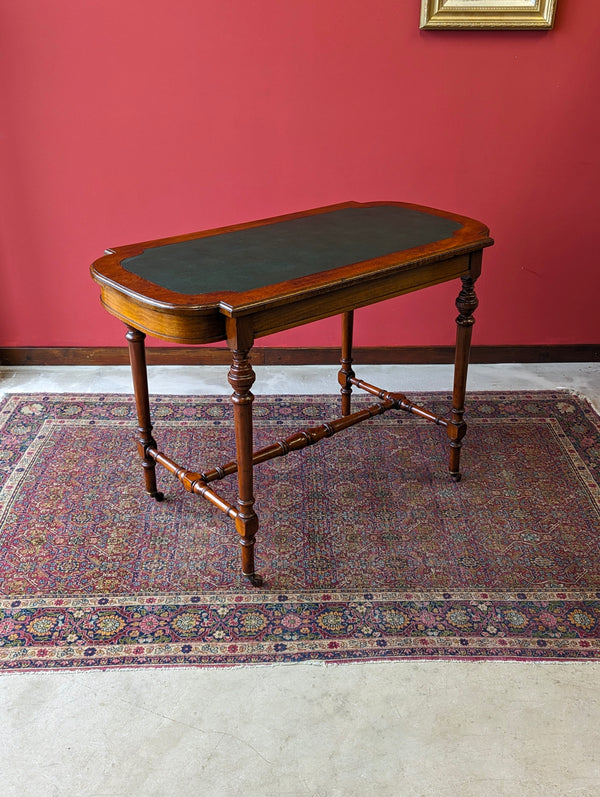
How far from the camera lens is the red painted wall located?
3.80m

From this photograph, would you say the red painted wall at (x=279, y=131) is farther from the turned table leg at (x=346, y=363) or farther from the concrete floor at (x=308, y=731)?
the concrete floor at (x=308, y=731)

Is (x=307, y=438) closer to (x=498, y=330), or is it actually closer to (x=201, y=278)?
(x=201, y=278)

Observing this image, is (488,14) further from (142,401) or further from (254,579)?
(254,579)

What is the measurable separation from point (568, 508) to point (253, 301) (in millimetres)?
1674

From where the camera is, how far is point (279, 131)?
3992mm

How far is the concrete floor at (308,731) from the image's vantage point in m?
2.09

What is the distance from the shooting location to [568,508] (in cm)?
320

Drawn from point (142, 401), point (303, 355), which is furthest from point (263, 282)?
point (303, 355)

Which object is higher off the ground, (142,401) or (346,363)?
(142,401)

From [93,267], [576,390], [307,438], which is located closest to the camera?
[93,267]

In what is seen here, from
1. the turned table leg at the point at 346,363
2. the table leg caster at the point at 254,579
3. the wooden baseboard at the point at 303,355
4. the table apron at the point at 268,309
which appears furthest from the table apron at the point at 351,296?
the wooden baseboard at the point at 303,355

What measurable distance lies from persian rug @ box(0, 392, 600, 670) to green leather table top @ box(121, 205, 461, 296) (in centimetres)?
104

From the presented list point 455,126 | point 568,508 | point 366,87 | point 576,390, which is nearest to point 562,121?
point 455,126

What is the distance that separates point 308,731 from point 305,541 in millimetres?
875
